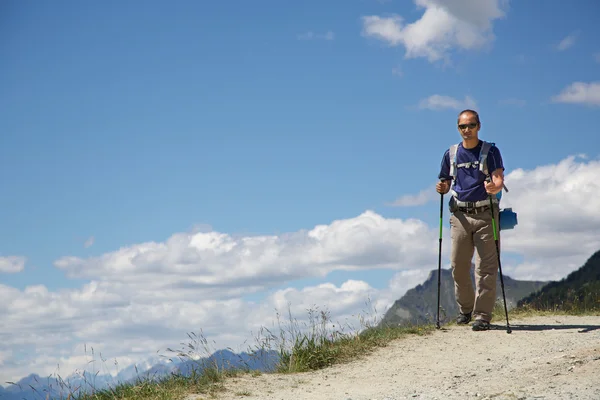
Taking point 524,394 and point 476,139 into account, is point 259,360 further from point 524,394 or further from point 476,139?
point 476,139

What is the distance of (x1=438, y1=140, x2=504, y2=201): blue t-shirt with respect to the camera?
10.8m

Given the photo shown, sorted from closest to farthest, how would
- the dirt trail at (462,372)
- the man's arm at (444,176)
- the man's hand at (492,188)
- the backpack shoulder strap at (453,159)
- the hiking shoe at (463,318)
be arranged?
the dirt trail at (462,372) < the man's hand at (492,188) < the backpack shoulder strap at (453,159) < the man's arm at (444,176) < the hiking shoe at (463,318)

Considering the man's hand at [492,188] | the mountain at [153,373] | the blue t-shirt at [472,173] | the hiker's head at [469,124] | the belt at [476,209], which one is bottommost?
the mountain at [153,373]

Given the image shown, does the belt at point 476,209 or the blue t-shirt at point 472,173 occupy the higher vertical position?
the blue t-shirt at point 472,173

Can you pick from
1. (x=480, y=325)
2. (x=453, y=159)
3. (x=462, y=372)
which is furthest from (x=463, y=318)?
(x=462, y=372)

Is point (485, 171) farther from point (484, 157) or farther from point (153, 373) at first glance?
point (153, 373)

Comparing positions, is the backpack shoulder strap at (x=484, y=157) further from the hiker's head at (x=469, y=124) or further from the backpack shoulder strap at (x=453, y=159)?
the backpack shoulder strap at (x=453, y=159)

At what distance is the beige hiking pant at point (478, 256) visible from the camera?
427 inches

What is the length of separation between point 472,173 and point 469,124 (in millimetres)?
792

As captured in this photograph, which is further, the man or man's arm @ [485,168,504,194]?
the man

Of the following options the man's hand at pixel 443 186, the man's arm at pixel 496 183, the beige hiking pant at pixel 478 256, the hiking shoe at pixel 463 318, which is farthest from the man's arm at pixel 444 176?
the hiking shoe at pixel 463 318

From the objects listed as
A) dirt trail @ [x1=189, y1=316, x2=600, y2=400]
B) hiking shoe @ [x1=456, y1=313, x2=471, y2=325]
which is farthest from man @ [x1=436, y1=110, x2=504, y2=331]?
dirt trail @ [x1=189, y1=316, x2=600, y2=400]

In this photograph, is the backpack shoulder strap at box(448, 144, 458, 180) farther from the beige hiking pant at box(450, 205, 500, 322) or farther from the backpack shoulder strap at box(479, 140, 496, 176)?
the beige hiking pant at box(450, 205, 500, 322)

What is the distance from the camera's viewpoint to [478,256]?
1099cm
